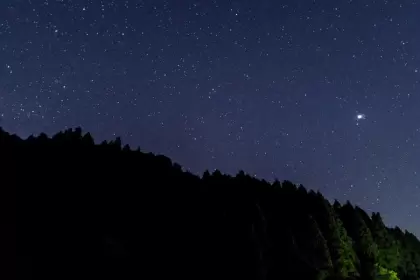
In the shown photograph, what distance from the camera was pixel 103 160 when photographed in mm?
42562

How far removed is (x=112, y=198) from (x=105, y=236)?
5330 millimetres

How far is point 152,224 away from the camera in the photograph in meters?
40.0

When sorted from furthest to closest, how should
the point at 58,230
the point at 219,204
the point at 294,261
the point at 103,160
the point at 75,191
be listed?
the point at 294,261 < the point at 219,204 < the point at 103,160 < the point at 75,191 < the point at 58,230

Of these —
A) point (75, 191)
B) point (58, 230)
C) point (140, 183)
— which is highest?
point (140, 183)

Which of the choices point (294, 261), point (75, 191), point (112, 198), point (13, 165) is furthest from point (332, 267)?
point (13, 165)


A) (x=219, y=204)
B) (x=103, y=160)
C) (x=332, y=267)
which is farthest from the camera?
(x=332, y=267)

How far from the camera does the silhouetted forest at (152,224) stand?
31688 millimetres

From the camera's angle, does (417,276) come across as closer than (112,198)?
No

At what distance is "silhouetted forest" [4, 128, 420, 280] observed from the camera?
31.7 m

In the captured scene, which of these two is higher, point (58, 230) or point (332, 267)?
point (332, 267)

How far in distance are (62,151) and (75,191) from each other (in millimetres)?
5171

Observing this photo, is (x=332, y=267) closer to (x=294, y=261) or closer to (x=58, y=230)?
(x=294, y=261)

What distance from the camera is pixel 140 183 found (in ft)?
142

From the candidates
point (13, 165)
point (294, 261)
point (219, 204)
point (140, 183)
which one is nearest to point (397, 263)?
point (294, 261)
